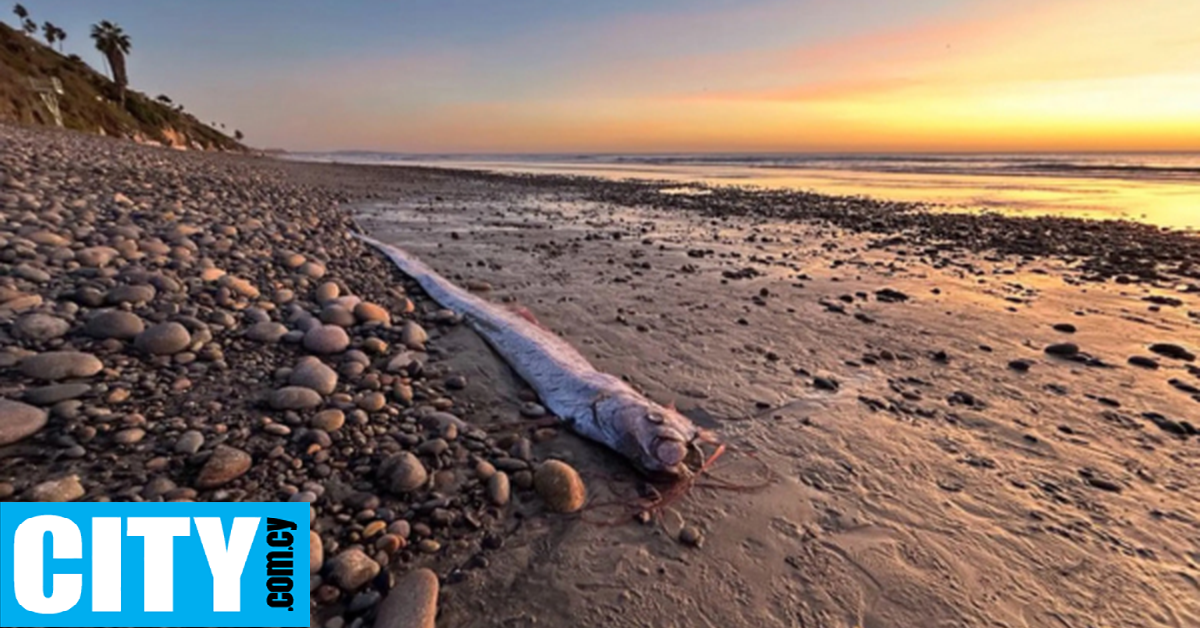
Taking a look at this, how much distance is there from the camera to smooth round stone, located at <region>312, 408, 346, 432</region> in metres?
3.39

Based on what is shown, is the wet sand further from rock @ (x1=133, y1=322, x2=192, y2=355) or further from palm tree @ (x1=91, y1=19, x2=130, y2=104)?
palm tree @ (x1=91, y1=19, x2=130, y2=104)

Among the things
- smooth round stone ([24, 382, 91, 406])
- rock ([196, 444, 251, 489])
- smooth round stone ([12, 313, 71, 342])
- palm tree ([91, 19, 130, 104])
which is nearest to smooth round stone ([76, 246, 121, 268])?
smooth round stone ([12, 313, 71, 342])

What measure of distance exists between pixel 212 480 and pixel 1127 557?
15.4 ft

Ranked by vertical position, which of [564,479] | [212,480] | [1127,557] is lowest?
[1127,557]

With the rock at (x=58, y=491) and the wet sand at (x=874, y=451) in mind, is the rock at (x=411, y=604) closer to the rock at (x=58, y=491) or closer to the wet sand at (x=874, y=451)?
the wet sand at (x=874, y=451)

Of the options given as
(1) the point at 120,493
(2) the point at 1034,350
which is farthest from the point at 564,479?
(2) the point at 1034,350

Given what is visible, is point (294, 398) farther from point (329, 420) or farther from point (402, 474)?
point (402, 474)

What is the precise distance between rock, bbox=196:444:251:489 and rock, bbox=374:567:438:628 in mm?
1174

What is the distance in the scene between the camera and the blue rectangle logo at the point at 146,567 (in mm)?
2061

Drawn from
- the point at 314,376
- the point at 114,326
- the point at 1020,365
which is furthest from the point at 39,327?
the point at 1020,365

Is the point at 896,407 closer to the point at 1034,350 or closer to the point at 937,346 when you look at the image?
the point at 937,346

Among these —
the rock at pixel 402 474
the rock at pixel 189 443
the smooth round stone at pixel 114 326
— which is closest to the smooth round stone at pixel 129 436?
the rock at pixel 189 443

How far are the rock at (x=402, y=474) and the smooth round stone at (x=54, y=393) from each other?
6.34ft

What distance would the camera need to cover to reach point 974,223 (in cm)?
1570
